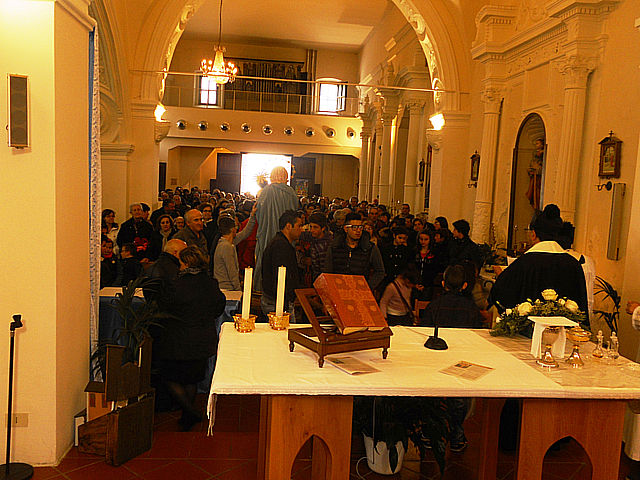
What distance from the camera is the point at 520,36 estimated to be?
815cm

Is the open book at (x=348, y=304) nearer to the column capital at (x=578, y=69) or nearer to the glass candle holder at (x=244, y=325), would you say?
the glass candle holder at (x=244, y=325)

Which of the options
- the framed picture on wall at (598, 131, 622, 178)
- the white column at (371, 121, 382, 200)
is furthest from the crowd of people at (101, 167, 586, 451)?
the white column at (371, 121, 382, 200)

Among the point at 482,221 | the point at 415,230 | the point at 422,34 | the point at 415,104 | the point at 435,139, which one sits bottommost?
the point at 415,230

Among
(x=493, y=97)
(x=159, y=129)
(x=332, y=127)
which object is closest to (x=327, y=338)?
(x=493, y=97)

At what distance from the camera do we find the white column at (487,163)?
912 cm

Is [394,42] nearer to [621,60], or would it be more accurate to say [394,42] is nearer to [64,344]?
[621,60]

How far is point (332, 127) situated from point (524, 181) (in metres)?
14.0

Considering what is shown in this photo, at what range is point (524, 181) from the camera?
28.0 ft

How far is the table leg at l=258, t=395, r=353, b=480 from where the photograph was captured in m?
2.82

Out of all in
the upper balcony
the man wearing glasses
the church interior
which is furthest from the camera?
the upper balcony

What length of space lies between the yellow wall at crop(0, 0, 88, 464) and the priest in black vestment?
2.92m

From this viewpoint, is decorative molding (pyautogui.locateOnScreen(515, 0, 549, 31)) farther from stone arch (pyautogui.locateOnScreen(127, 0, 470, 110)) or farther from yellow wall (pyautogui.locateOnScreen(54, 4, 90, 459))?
yellow wall (pyautogui.locateOnScreen(54, 4, 90, 459))

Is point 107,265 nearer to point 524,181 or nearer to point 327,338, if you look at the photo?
point 327,338

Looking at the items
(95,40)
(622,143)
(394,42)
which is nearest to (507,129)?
(622,143)
